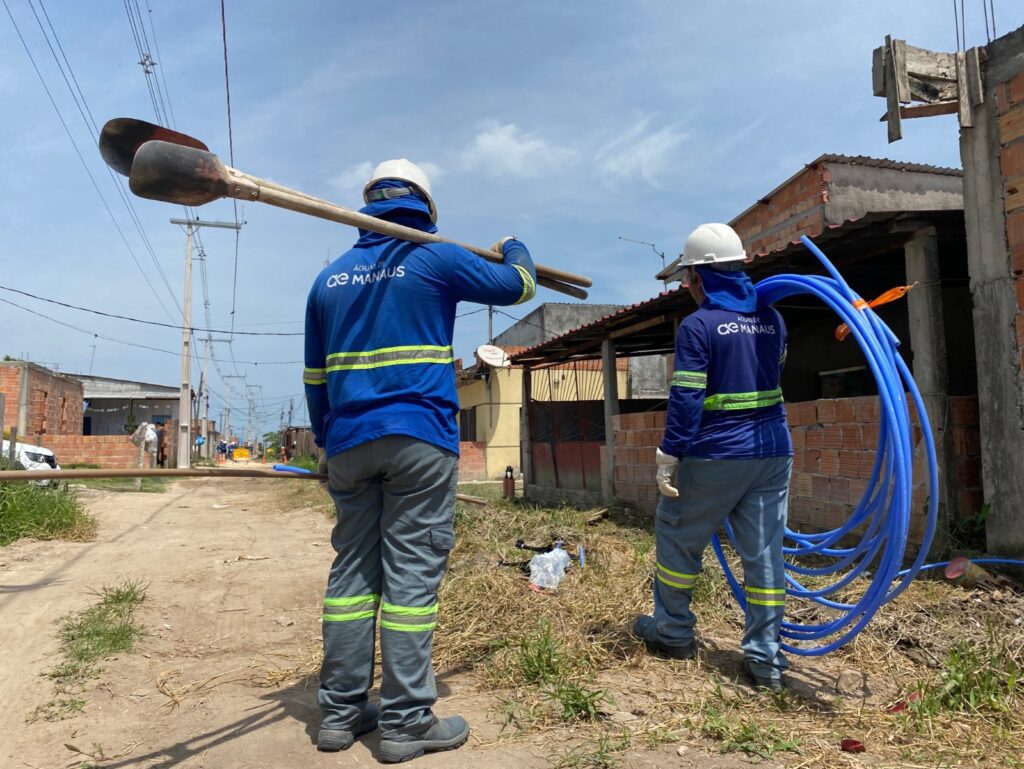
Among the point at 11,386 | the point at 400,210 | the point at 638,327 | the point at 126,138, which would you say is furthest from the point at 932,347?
the point at 11,386

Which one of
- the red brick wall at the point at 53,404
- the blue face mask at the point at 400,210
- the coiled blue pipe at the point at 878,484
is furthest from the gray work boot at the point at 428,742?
the red brick wall at the point at 53,404

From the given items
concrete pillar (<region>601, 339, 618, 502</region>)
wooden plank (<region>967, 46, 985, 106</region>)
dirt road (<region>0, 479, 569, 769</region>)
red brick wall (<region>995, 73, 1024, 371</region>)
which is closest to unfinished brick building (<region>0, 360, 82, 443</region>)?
dirt road (<region>0, 479, 569, 769</region>)

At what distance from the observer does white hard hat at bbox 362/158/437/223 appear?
9.31 ft

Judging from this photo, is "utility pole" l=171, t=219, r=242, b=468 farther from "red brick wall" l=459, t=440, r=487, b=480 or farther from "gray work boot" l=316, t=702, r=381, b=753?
"gray work boot" l=316, t=702, r=381, b=753

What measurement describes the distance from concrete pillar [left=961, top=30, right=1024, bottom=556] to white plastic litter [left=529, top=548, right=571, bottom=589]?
2.98 m

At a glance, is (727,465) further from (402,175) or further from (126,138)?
(126,138)

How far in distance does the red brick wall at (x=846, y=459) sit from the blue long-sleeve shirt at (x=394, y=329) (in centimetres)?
413

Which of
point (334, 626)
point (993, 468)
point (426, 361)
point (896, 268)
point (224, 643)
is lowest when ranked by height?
point (224, 643)

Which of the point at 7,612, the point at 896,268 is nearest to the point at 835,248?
the point at 896,268

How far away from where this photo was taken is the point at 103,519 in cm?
941

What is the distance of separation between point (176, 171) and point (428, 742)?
2044 millimetres

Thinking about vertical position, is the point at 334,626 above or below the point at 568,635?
above

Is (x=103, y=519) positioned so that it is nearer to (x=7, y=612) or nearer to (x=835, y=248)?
(x=7, y=612)

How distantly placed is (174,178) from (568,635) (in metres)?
2.56
